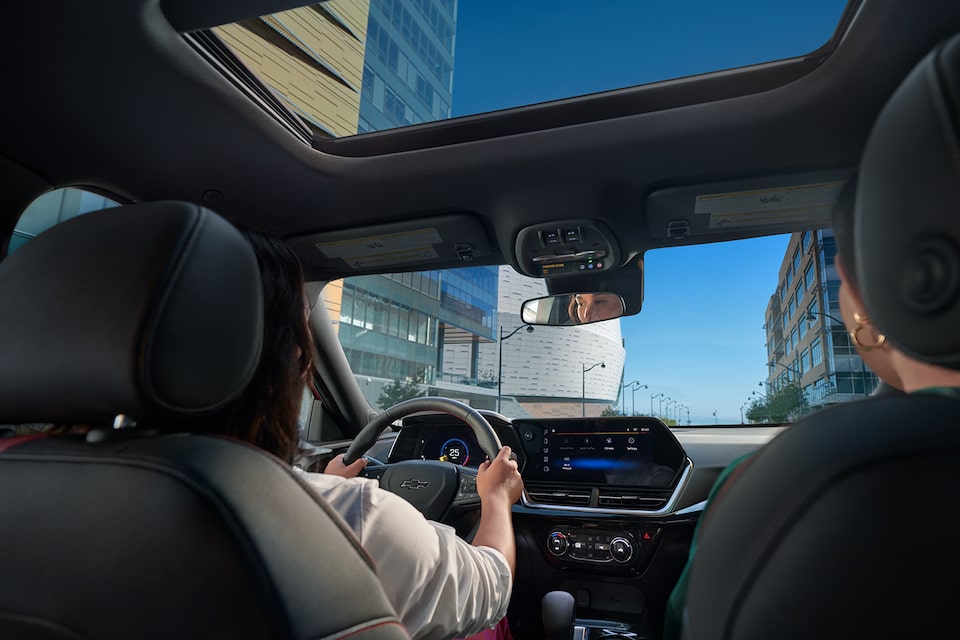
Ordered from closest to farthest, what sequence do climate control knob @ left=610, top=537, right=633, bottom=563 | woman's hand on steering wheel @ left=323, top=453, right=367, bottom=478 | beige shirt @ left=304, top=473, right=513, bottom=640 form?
beige shirt @ left=304, top=473, right=513, bottom=640
woman's hand on steering wheel @ left=323, top=453, right=367, bottom=478
climate control knob @ left=610, top=537, right=633, bottom=563

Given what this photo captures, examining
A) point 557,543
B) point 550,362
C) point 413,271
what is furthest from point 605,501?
point 550,362

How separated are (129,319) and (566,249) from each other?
2733mm

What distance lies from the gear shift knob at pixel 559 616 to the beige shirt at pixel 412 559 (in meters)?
1.39

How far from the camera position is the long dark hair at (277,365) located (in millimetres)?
1207

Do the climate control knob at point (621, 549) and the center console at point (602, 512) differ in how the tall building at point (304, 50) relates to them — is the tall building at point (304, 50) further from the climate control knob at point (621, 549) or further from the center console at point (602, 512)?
the climate control knob at point (621, 549)

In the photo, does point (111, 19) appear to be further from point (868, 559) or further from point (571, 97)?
point (868, 559)

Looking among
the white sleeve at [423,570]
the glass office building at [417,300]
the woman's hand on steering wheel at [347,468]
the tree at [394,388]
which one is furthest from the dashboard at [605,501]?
the white sleeve at [423,570]

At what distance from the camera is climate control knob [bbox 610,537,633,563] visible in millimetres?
2961

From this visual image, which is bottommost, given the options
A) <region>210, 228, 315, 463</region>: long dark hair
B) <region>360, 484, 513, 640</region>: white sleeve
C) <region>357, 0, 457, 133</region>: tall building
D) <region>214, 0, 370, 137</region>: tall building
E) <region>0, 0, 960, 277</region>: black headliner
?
<region>360, 484, 513, 640</region>: white sleeve

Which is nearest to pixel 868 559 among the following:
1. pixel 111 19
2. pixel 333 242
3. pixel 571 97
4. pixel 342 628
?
pixel 342 628

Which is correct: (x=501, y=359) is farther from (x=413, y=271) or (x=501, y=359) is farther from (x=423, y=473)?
(x=423, y=473)

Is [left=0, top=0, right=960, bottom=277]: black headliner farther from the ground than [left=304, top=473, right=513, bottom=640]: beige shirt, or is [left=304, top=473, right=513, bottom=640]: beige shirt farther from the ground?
[left=0, top=0, right=960, bottom=277]: black headliner

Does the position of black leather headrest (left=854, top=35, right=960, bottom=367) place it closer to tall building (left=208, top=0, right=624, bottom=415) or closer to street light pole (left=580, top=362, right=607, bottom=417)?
tall building (left=208, top=0, right=624, bottom=415)

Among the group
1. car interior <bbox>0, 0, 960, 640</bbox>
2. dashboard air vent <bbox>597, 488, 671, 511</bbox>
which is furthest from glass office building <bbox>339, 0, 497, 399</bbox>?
dashboard air vent <bbox>597, 488, 671, 511</bbox>
